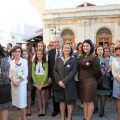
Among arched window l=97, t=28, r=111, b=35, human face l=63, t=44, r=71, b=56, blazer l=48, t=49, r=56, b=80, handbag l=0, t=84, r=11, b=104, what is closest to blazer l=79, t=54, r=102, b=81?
human face l=63, t=44, r=71, b=56

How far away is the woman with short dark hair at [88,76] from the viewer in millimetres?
3797

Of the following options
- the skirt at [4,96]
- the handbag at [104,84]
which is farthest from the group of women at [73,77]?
the handbag at [104,84]

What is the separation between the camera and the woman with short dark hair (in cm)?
380

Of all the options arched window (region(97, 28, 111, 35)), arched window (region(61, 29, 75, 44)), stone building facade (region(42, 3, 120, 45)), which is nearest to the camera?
stone building facade (region(42, 3, 120, 45))

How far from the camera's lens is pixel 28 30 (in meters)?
18.8

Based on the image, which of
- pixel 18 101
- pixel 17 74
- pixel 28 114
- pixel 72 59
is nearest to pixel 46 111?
pixel 28 114

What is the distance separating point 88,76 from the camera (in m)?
3.84

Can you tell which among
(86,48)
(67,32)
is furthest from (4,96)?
(67,32)

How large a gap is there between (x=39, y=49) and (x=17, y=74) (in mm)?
924

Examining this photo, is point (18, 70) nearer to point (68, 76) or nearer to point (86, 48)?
point (68, 76)

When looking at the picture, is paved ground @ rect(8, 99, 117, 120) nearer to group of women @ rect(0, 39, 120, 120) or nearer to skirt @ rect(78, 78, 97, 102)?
group of women @ rect(0, 39, 120, 120)

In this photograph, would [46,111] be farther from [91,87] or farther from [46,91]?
[91,87]

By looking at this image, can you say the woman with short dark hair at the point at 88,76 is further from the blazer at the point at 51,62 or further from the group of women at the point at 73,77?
the blazer at the point at 51,62

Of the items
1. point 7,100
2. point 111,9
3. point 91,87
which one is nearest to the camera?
point 7,100
